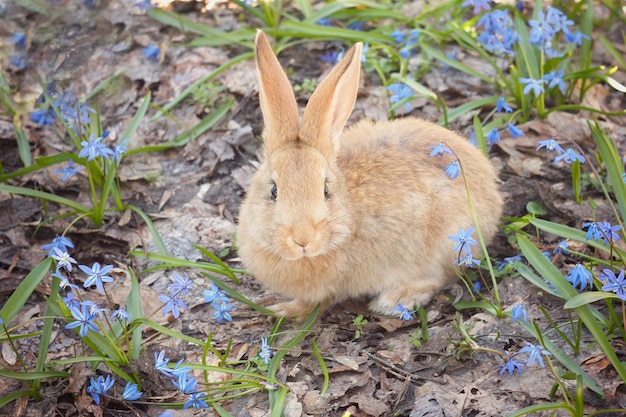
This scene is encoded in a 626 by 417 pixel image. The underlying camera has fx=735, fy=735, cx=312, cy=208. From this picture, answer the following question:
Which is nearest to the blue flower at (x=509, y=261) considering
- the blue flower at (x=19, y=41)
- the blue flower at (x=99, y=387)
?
the blue flower at (x=99, y=387)

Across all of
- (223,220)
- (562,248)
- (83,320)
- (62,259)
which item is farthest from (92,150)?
(562,248)

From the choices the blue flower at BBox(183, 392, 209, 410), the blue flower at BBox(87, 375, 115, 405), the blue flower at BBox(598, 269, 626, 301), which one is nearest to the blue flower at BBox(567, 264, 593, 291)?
the blue flower at BBox(598, 269, 626, 301)

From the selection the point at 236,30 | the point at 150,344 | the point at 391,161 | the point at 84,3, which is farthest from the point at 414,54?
the point at 150,344

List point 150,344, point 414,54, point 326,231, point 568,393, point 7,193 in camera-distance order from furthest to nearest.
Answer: point 414,54 → point 7,193 → point 150,344 → point 326,231 → point 568,393

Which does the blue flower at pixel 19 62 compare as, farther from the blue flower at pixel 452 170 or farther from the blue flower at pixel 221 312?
the blue flower at pixel 452 170

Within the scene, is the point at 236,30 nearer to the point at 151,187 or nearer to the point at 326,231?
the point at 151,187

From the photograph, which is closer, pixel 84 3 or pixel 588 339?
pixel 588 339

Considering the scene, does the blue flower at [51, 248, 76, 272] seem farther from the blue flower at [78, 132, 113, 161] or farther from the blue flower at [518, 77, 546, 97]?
the blue flower at [518, 77, 546, 97]

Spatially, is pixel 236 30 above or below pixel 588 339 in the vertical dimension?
above
